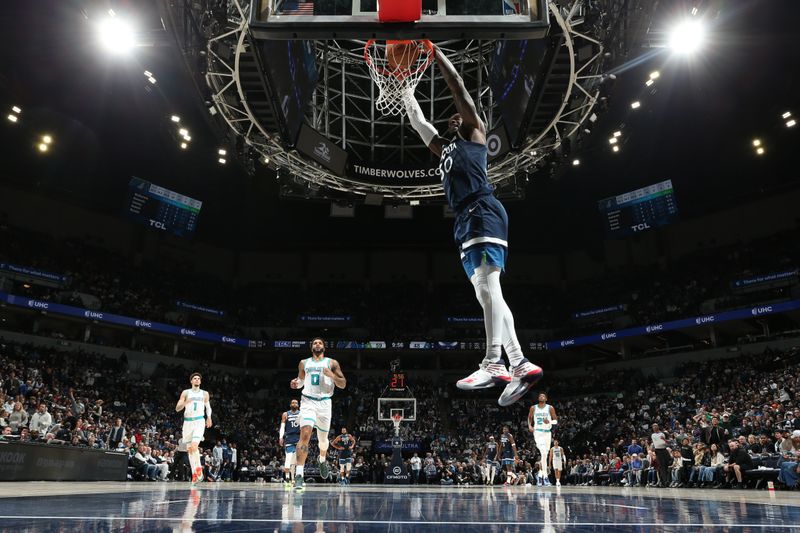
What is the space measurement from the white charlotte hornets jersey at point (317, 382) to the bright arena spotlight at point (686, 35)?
12.8m

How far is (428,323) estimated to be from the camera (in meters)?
38.9

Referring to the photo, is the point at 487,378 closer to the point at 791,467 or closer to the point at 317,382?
the point at 317,382

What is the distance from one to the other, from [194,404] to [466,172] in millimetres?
8727

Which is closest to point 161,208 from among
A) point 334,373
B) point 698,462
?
point 334,373

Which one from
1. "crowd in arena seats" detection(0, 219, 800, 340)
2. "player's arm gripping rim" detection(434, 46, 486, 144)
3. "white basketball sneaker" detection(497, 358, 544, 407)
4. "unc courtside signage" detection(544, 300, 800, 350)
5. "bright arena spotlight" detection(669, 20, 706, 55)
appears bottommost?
"white basketball sneaker" detection(497, 358, 544, 407)

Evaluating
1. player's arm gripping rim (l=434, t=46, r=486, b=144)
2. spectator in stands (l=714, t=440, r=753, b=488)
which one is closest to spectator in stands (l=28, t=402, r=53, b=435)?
player's arm gripping rim (l=434, t=46, r=486, b=144)

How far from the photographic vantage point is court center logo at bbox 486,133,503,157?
17.9m

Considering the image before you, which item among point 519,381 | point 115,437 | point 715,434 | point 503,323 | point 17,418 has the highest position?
point 503,323

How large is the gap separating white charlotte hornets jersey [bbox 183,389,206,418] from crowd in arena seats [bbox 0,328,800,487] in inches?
178

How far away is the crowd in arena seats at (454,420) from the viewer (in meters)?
16.1

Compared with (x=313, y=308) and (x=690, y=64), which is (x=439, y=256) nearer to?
(x=313, y=308)

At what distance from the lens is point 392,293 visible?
134ft

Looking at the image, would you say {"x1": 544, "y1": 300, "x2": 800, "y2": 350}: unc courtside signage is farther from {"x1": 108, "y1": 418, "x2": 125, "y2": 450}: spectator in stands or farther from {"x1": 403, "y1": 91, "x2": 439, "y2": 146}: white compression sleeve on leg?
{"x1": 403, "y1": 91, "x2": 439, "y2": 146}: white compression sleeve on leg

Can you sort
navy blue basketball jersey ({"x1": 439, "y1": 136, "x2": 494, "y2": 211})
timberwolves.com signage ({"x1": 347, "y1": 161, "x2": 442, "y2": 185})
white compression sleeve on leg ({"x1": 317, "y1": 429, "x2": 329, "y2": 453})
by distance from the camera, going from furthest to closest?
1. timberwolves.com signage ({"x1": 347, "y1": 161, "x2": 442, "y2": 185})
2. white compression sleeve on leg ({"x1": 317, "y1": 429, "x2": 329, "y2": 453})
3. navy blue basketball jersey ({"x1": 439, "y1": 136, "x2": 494, "y2": 211})
